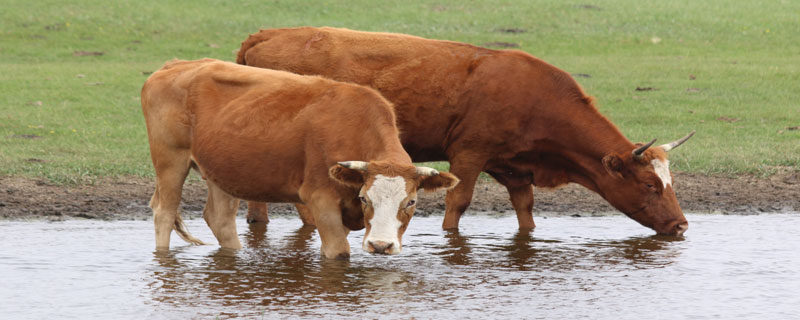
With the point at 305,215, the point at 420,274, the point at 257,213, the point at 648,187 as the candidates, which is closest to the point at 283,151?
the point at 420,274

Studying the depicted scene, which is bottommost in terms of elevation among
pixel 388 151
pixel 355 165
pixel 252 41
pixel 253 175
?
pixel 253 175

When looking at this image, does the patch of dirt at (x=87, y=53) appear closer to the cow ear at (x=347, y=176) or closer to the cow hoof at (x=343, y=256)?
the cow hoof at (x=343, y=256)

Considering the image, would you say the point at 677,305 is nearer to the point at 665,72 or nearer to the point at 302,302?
the point at 302,302

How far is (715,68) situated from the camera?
2259cm

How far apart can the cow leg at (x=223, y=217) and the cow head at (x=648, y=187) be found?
11.5 ft

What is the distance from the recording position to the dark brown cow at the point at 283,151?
307 inches

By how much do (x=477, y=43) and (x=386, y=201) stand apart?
1892 cm

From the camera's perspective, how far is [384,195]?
7.67 meters

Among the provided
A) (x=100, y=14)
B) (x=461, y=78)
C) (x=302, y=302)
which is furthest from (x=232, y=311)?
(x=100, y=14)

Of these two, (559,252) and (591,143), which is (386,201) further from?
(591,143)

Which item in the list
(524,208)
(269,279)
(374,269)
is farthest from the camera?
(524,208)

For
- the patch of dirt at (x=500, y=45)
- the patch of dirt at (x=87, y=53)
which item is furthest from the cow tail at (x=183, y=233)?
the patch of dirt at (x=500, y=45)

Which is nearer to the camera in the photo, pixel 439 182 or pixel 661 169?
pixel 439 182

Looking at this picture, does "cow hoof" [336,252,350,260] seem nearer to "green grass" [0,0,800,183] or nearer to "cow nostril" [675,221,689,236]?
"cow nostril" [675,221,689,236]
